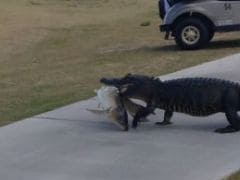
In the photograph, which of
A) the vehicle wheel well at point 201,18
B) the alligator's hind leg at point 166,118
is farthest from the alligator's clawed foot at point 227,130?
the vehicle wheel well at point 201,18

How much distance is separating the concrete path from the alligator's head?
13.7 inches

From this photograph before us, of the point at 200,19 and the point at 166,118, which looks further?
the point at 200,19

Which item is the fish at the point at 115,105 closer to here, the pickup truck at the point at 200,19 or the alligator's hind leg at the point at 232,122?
the alligator's hind leg at the point at 232,122

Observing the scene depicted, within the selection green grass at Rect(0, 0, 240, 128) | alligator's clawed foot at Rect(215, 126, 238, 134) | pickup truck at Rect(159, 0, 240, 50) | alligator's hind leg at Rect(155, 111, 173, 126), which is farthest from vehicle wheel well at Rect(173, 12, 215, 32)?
alligator's clawed foot at Rect(215, 126, 238, 134)

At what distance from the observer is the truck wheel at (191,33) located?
50.3 feet

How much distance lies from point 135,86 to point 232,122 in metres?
0.94

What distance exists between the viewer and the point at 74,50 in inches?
690

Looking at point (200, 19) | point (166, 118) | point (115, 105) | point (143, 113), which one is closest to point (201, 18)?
point (200, 19)

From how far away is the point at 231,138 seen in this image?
7285 mm

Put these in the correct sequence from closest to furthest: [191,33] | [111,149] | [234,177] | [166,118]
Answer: [234,177]
[111,149]
[166,118]
[191,33]

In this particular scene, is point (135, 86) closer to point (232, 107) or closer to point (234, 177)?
point (232, 107)

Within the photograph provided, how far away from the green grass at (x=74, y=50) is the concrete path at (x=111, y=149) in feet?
2.65

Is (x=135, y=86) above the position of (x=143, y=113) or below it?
above

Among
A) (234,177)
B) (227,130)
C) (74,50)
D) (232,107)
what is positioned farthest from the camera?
(74,50)
